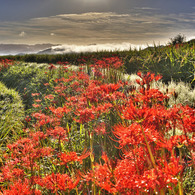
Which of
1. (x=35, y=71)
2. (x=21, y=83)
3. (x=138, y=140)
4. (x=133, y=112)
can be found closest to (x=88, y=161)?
(x=138, y=140)

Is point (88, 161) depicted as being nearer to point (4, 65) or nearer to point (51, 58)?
point (4, 65)

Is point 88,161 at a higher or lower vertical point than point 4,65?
lower

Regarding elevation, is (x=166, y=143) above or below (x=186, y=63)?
below

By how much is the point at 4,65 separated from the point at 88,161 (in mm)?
14491

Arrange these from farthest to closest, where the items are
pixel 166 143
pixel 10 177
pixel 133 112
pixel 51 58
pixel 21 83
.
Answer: pixel 51 58 → pixel 21 83 → pixel 10 177 → pixel 166 143 → pixel 133 112

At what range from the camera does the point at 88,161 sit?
339 centimetres

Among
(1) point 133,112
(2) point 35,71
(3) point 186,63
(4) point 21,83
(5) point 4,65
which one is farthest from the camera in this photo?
(5) point 4,65

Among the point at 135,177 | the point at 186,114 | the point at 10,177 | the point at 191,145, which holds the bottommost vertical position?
the point at 10,177

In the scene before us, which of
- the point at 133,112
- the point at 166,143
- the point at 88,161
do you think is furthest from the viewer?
the point at 88,161

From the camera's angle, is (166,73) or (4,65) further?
(4,65)

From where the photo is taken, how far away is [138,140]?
151 cm

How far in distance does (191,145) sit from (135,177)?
0.48m

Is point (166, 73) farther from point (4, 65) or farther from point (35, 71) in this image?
point (4, 65)

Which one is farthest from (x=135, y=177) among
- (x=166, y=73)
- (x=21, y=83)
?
(x=21, y=83)
